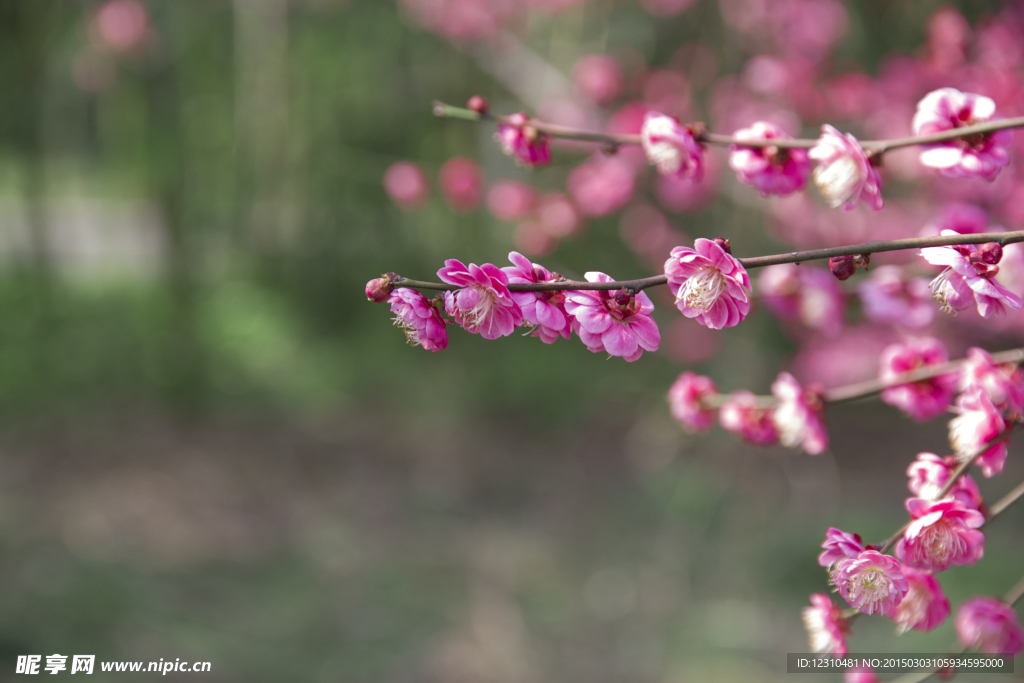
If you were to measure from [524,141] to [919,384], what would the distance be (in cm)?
68

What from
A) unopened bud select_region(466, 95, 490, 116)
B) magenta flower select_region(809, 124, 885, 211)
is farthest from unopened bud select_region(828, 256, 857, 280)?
unopened bud select_region(466, 95, 490, 116)

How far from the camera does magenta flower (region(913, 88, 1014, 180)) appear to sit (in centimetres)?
84

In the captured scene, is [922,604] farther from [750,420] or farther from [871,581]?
[750,420]

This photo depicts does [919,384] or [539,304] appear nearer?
[539,304]

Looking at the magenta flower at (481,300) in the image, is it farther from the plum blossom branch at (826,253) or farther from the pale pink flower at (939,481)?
the pale pink flower at (939,481)

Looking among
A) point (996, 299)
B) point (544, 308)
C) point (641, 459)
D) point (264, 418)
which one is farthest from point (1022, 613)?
point (264, 418)

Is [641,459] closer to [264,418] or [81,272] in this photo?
[264,418]

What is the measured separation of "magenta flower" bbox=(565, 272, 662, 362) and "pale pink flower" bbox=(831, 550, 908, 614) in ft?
0.95

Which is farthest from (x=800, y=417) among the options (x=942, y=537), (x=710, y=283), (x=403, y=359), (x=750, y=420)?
(x=403, y=359)

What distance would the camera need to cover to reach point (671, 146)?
3.13ft

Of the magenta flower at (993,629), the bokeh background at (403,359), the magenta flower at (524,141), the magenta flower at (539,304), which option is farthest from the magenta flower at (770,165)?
the bokeh background at (403,359)

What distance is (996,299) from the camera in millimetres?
677

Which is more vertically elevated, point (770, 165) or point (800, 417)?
point (770, 165)

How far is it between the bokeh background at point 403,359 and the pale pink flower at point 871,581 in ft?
4.79
